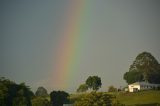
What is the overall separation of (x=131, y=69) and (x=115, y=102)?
54.7m

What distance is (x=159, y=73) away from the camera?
295 feet

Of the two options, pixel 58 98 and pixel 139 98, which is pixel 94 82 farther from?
pixel 139 98

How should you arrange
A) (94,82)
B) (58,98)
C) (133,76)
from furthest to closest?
(133,76)
(94,82)
(58,98)

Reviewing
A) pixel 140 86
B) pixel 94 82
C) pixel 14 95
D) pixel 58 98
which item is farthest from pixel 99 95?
pixel 94 82

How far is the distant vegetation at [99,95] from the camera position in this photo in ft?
143

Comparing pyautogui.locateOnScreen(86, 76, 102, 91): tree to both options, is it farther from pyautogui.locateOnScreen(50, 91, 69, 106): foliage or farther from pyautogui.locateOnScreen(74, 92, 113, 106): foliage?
pyautogui.locateOnScreen(74, 92, 113, 106): foliage

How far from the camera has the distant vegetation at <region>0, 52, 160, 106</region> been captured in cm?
4366

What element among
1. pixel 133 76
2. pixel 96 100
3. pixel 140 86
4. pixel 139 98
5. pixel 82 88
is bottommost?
pixel 96 100

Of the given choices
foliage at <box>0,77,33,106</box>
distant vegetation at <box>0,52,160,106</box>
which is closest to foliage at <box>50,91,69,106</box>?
distant vegetation at <box>0,52,160,106</box>

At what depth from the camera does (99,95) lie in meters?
43.4

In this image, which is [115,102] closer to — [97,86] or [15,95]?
[15,95]

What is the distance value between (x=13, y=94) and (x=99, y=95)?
16489 mm

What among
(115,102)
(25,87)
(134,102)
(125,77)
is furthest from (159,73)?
(115,102)

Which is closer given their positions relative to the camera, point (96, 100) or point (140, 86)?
point (96, 100)
